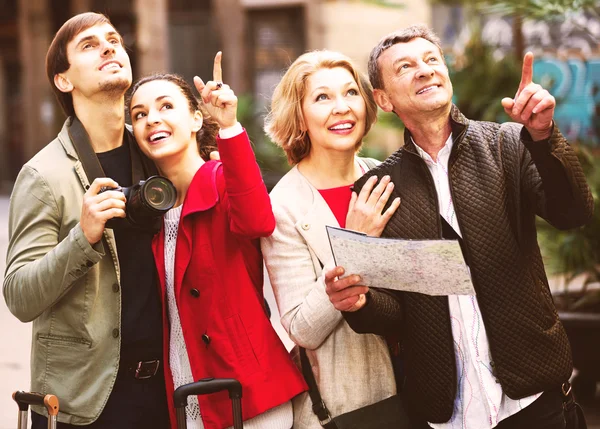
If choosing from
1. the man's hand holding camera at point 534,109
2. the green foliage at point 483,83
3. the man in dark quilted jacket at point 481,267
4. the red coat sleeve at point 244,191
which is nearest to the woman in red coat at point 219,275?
the red coat sleeve at point 244,191

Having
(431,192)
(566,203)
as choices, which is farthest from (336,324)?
(566,203)

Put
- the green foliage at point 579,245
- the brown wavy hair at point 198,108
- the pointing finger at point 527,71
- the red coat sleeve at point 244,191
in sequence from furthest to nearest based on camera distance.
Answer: the green foliage at point 579,245
the brown wavy hair at point 198,108
the red coat sleeve at point 244,191
the pointing finger at point 527,71

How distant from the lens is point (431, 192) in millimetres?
2674

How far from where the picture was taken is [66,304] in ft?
9.34

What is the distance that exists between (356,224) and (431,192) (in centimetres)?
25

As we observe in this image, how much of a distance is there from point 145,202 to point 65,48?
0.73 metres

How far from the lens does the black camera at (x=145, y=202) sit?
2.71 metres

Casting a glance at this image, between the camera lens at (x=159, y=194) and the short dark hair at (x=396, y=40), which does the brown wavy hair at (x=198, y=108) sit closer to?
the camera lens at (x=159, y=194)

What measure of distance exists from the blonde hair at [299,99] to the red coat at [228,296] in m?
0.29

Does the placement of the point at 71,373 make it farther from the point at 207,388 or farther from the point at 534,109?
the point at 534,109

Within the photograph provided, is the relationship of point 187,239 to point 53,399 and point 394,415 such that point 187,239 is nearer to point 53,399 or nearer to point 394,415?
point 53,399

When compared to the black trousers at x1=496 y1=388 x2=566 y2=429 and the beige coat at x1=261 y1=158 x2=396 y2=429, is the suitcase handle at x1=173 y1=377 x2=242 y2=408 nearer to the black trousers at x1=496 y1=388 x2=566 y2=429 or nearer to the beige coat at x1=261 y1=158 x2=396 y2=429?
the beige coat at x1=261 y1=158 x2=396 y2=429

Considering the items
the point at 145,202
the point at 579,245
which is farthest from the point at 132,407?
the point at 579,245

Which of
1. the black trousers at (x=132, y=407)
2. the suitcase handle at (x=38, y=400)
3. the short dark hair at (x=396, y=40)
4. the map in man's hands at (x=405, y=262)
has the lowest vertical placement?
the black trousers at (x=132, y=407)
